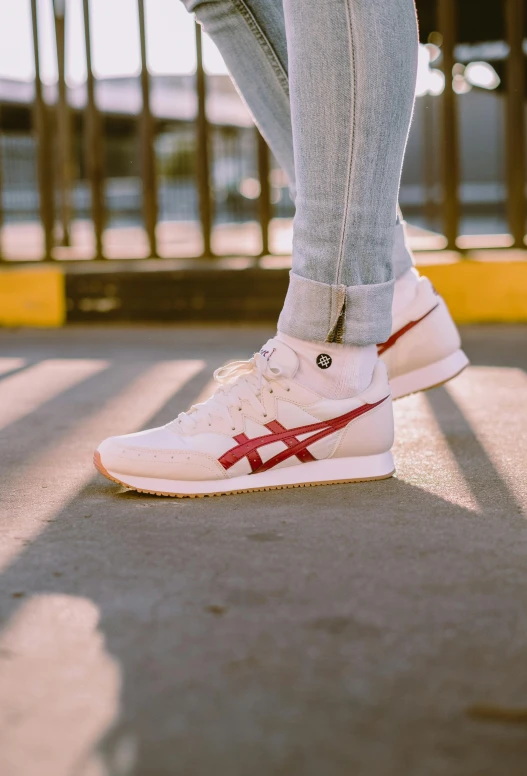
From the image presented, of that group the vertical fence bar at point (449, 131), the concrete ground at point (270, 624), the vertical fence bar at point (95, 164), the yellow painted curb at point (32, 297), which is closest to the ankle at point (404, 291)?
the concrete ground at point (270, 624)

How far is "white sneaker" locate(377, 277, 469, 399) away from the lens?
129cm

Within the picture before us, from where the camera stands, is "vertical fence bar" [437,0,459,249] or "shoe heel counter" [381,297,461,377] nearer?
"shoe heel counter" [381,297,461,377]

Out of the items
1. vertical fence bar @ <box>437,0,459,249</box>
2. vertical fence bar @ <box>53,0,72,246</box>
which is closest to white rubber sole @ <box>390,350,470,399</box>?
vertical fence bar @ <box>437,0,459,249</box>

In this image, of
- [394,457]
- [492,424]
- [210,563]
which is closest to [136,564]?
[210,563]

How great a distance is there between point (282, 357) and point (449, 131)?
1739 mm

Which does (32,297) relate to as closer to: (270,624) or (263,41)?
(263,41)

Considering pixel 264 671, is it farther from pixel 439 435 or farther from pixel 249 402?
pixel 439 435

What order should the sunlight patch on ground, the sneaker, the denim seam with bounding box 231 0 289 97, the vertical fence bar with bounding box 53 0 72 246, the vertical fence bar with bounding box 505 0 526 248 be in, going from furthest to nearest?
the vertical fence bar with bounding box 53 0 72 246
the vertical fence bar with bounding box 505 0 526 248
the denim seam with bounding box 231 0 289 97
the sneaker
the sunlight patch on ground

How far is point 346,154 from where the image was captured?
1010 mm

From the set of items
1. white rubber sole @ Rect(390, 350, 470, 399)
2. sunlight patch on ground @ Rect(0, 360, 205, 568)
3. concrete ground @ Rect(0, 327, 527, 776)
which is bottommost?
concrete ground @ Rect(0, 327, 527, 776)

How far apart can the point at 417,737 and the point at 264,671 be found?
0.12 metres

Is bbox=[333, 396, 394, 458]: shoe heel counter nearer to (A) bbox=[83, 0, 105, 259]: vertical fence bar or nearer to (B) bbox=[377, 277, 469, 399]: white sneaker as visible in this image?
(B) bbox=[377, 277, 469, 399]: white sneaker

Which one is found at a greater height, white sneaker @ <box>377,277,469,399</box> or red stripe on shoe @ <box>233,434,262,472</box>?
white sneaker @ <box>377,277,469,399</box>

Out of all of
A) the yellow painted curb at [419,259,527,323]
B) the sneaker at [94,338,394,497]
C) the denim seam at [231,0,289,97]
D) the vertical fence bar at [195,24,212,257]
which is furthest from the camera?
the vertical fence bar at [195,24,212,257]
